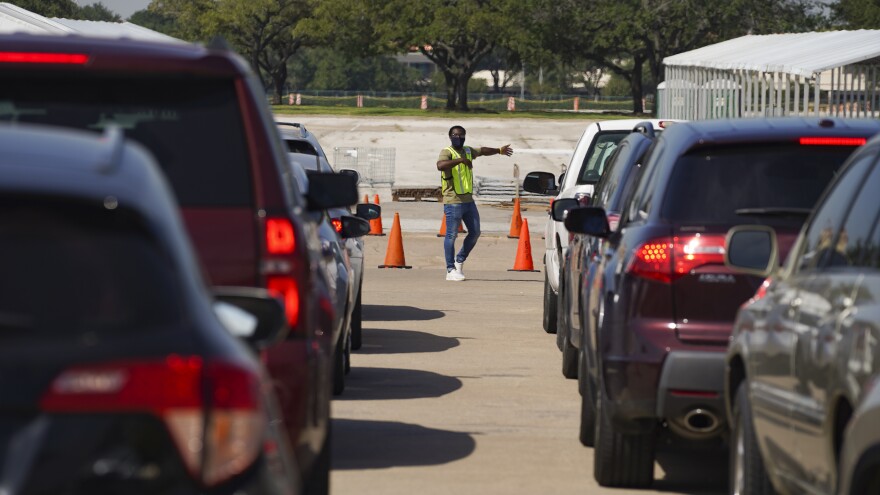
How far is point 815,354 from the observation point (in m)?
5.49

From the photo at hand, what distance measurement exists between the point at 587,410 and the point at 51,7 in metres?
118

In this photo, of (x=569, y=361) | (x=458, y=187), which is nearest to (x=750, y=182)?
(x=569, y=361)

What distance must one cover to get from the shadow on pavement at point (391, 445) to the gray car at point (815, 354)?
2413 mm

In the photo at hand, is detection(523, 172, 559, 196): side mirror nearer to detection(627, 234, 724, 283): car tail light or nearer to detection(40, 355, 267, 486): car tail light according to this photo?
detection(627, 234, 724, 283): car tail light

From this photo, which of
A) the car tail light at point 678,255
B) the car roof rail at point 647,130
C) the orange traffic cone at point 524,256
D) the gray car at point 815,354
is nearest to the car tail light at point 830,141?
the car tail light at point 678,255

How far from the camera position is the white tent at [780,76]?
28656 mm

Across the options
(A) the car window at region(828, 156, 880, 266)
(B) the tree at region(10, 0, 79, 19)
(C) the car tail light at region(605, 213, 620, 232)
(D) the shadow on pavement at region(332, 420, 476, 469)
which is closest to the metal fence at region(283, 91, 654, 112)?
(B) the tree at region(10, 0, 79, 19)

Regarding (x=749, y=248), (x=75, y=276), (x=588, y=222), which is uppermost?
(x=75, y=276)

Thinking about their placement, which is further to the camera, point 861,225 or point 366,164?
point 366,164

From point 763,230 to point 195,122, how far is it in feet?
7.11

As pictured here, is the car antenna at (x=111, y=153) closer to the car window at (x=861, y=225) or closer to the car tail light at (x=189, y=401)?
the car tail light at (x=189, y=401)

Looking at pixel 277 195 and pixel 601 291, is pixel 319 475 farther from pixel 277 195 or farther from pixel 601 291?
pixel 601 291

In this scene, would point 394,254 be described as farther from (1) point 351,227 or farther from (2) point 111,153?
A: (2) point 111,153

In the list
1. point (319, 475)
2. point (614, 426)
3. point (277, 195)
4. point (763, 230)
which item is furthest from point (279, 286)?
point (614, 426)
